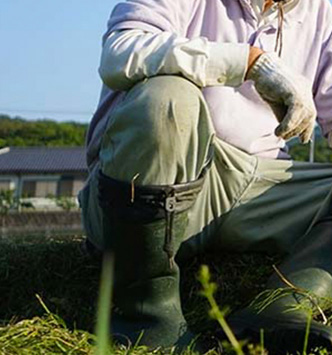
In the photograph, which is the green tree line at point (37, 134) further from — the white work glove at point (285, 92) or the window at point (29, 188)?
the white work glove at point (285, 92)

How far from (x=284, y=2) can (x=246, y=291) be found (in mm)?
695

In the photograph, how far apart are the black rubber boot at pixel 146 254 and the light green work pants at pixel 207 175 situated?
0.10 feet

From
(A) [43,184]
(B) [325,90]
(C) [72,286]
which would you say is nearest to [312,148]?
(A) [43,184]

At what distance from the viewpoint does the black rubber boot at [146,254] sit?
182 cm

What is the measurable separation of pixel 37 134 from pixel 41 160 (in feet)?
30.2

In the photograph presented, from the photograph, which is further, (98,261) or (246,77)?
(98,261)

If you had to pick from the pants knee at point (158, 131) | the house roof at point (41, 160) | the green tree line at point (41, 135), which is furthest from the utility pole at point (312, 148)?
the green tree line at point (41, 135)

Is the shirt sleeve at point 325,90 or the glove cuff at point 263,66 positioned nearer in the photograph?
the glove cuff at point 263,66

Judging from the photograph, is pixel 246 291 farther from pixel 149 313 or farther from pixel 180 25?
pixel 180 25

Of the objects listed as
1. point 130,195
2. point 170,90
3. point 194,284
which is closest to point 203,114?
point 170,90

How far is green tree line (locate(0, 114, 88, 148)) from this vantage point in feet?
140

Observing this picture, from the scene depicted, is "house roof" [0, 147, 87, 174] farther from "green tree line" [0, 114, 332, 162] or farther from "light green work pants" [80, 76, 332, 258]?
"light green work pants" [80, 76, 332, 258]

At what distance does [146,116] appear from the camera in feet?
5.89

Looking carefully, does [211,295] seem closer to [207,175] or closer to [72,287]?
[207,175]
